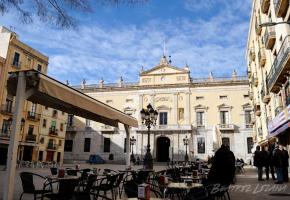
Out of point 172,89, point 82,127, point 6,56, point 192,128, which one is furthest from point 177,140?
point 6,56

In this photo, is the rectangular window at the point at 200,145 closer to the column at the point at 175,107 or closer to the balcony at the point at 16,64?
the column at the point at 175,107

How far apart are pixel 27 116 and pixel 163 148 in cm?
1874

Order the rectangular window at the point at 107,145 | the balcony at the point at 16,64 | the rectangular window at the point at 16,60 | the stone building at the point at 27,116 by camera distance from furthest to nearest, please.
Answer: the rectangular window at the point at 107,145
the rectangular window at the point at 16,60
the balcony at the point at 16,64
the stone building at the point at 27,116

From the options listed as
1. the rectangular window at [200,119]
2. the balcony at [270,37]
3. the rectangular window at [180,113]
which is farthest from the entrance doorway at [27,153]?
the balcony at [270,37]

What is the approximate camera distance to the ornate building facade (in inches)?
1499

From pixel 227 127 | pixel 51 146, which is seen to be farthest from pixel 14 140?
pixel 227 127

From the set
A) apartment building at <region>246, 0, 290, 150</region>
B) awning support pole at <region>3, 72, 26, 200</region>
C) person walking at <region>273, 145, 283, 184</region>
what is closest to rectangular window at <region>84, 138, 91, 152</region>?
apartment building at <region>246, 0, 290, 150</region>

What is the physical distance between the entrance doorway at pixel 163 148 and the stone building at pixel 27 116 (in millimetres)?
13000

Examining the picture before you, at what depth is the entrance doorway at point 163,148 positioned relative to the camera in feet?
133

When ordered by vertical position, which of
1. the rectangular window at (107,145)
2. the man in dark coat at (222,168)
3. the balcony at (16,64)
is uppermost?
the balcony at (16,64)

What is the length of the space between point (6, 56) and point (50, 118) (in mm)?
10361

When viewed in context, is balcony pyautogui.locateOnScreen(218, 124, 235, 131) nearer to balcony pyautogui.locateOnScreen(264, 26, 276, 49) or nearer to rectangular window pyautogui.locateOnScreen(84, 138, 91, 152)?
rectangular window pyautogui.locateOnScreen(84, 138, 91, 152)

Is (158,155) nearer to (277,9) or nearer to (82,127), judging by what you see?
(82,127)

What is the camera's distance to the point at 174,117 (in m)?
40.4
